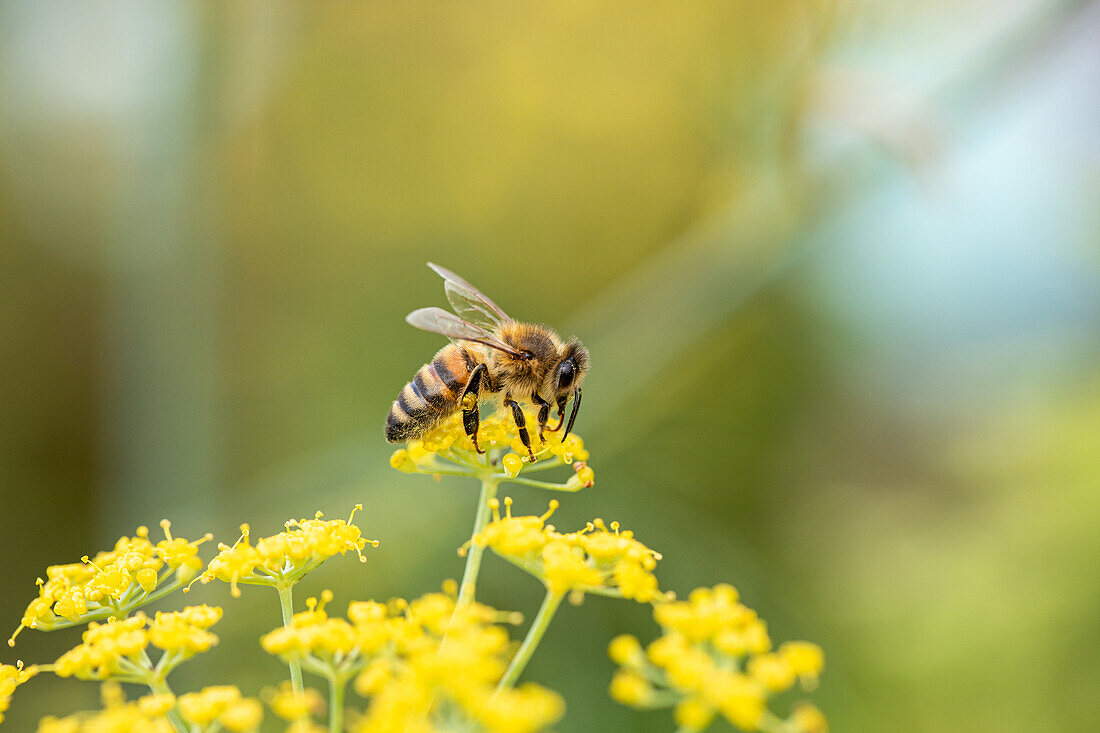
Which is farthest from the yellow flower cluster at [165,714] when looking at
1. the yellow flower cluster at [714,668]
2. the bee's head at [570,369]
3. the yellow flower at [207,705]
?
the bee's head at [570,369]

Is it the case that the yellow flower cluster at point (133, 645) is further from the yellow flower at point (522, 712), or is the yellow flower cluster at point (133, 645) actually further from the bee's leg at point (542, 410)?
the bee's leg at point (542, 410)

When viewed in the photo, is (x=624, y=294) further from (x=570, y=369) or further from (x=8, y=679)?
(x=8, y=679)

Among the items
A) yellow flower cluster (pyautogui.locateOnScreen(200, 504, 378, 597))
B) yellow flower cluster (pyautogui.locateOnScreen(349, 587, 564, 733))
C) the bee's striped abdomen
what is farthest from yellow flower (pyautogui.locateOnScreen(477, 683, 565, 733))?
the bee's striped abdomen

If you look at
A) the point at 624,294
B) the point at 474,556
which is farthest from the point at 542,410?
the point at 624,294

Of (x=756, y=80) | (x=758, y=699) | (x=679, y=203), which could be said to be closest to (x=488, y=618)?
(x=758, y=699)

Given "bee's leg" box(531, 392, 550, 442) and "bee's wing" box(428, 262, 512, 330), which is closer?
"bee's leg" box(531, 392, 550, 442)

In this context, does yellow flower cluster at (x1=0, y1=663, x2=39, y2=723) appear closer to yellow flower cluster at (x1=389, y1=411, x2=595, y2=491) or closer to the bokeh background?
yellow flower cluster at (x1=389, y1=411, x2=595, y2=491)
